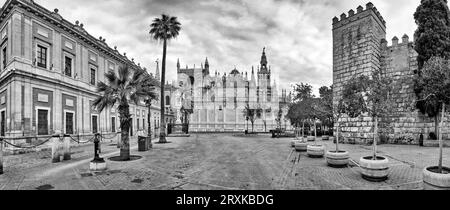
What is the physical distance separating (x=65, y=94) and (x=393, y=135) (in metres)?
Answer: 30.8

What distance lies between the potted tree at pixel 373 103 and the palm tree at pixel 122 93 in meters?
10.6

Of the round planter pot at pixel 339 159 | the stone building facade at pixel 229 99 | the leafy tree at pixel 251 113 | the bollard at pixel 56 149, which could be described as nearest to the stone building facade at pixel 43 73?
the bollard at pixel 56 149

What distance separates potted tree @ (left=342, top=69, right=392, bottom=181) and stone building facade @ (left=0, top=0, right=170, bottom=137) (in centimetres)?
1142

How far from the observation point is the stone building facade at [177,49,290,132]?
66.5 m

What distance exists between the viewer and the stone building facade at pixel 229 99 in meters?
66.5

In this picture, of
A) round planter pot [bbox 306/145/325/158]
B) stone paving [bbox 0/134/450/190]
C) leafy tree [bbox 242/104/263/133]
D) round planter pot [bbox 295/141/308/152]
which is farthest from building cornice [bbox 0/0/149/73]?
leafy tree [bbox 242/104/263/133]

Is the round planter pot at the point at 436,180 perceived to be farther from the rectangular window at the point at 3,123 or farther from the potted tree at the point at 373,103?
the rectangular window at the point at 3,123

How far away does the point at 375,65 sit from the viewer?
63.6 feet

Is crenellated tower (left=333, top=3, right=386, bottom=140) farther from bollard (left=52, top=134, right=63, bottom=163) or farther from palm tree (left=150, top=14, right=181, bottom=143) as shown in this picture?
bollard (left=52, top=134, right=63, bottom=163)

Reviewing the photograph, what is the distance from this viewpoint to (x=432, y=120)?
18.7 m

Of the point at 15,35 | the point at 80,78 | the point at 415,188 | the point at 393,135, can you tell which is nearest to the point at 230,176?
the point at 415,188

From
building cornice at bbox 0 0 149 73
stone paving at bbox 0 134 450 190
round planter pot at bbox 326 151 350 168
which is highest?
building cornice at bbox 0 0 149 73

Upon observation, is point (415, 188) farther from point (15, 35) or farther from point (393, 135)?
point (15, 35)
